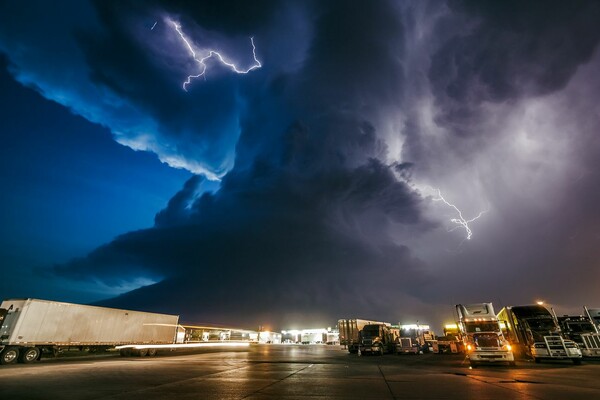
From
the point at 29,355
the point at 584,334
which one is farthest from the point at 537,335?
the point at 29,355

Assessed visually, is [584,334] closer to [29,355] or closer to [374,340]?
[374,340]

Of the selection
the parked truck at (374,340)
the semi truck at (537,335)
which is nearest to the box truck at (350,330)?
the parked truck at (374,340)

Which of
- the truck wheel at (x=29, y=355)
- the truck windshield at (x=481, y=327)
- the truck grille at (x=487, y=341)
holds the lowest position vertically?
the truck wheel at (x=29, y=355)

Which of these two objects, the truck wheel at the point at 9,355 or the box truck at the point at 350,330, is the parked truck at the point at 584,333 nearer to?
the box truck at the point at 350,330

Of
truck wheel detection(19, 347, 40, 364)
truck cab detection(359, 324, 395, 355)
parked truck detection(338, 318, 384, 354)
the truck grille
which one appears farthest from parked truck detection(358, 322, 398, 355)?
truck wheel detection(19, 347, 40, 364)

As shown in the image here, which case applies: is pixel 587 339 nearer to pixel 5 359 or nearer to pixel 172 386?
pixel 172 386

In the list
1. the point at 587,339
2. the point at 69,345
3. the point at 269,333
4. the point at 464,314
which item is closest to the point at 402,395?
the point at 464,314

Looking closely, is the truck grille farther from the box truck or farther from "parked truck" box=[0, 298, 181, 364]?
"parked truck" box=[0, 298, 181, 364]
